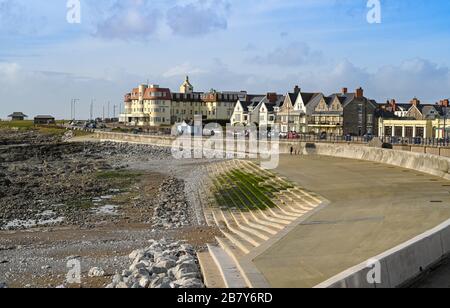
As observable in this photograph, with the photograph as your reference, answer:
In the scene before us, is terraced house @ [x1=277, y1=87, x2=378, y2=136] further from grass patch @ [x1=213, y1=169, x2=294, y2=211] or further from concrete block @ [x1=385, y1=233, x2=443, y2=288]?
concrete block @ [x1=385, y1=233, x2=443, y2=288]

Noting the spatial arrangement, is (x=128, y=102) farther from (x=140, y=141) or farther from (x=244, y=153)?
(x=244, y=153)

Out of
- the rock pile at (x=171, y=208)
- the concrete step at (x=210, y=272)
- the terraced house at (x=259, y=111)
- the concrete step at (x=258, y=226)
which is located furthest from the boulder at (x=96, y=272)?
the terraced house at (x=259, y=111)

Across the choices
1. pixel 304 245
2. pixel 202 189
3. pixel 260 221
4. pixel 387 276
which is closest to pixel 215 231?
pixel 260 221

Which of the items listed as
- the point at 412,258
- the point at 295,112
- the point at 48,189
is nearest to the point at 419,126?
the point at 295,112

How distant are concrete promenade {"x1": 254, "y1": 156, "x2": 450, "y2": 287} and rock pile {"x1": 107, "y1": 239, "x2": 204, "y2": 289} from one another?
54.7 inches

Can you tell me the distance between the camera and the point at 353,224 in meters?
14.6

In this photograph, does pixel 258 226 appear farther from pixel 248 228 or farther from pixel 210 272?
pixel 210 272

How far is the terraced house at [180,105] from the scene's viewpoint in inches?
4751

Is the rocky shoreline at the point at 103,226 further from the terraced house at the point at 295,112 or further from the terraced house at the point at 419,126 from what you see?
the terraced house at the point at 295,112

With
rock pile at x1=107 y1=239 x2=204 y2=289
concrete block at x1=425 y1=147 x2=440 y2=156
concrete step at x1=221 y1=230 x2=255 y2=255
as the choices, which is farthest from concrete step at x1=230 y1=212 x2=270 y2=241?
concrete block at x1=425 y1=147 x2=440 y2=156

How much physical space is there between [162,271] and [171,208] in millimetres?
12659

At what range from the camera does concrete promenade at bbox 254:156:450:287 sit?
10.4m

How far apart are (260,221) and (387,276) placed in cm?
1006
